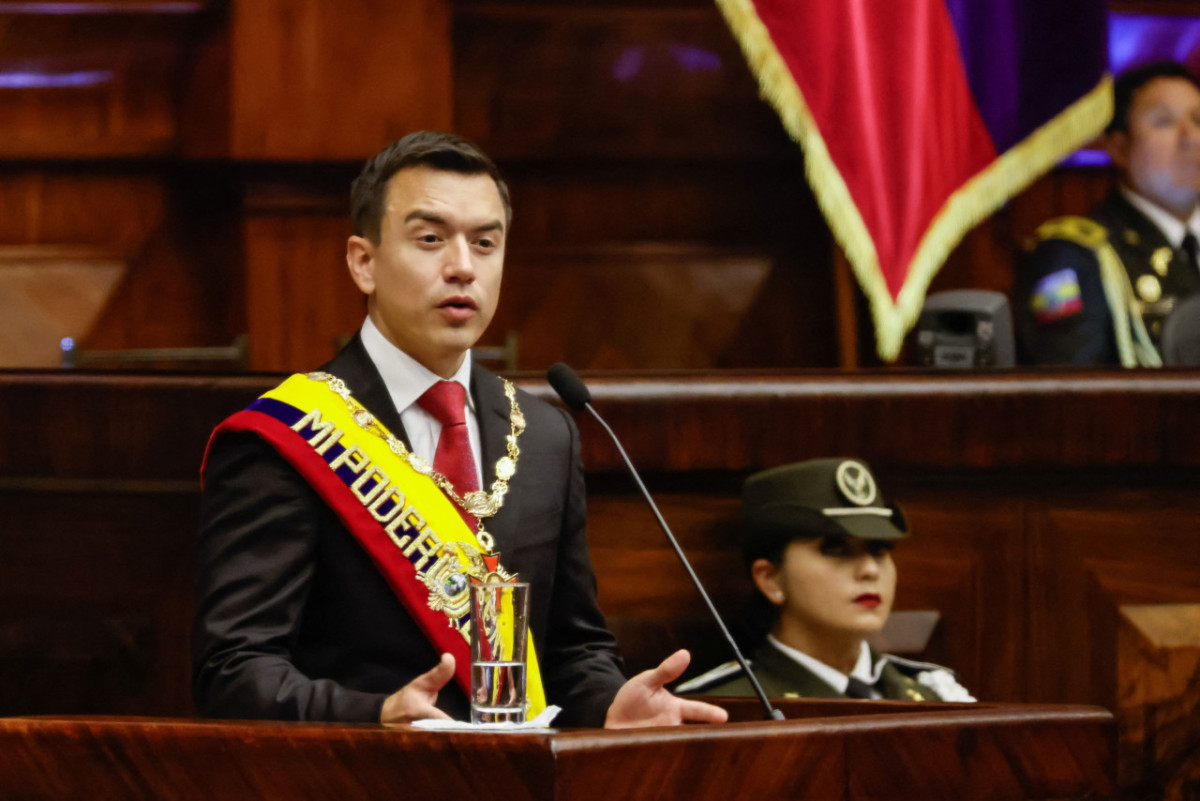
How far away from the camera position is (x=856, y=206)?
8.57 ft

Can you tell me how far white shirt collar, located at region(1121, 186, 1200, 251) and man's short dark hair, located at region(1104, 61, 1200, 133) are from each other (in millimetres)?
137

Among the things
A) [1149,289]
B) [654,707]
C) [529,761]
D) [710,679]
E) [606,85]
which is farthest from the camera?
[606,85]

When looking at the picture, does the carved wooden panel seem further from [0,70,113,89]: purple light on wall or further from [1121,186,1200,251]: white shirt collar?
[1121,186,1200,251]: white shirt collar

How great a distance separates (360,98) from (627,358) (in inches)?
28.4

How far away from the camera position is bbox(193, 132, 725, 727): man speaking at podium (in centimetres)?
140

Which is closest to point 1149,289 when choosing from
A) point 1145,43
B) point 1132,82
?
point 1132,82

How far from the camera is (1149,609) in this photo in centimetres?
207

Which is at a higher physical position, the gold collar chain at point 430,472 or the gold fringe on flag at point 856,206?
the gold fringe on flag at point 856,206

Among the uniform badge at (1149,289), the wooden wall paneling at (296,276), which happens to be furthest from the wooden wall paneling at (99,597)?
the uniform badge at (1149,289)

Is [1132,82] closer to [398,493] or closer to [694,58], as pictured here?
[694,58]

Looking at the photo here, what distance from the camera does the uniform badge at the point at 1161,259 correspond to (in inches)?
112

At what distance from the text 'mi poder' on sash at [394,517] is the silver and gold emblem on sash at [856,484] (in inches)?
23.1

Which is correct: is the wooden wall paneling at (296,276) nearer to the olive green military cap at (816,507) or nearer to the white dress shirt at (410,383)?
the olive green military cap at (816,507)

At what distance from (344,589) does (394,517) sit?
0.08 metres
